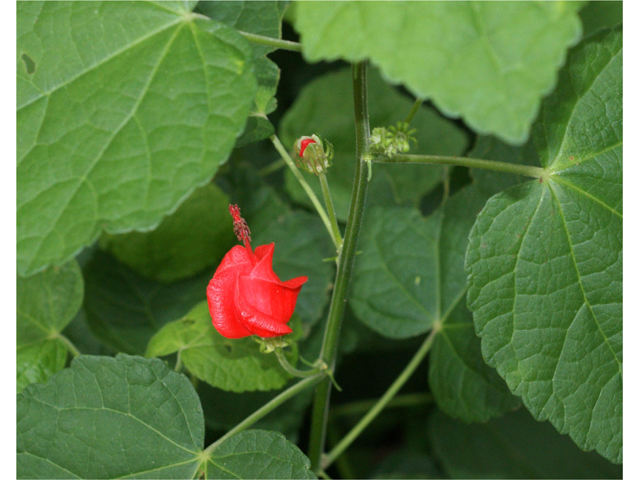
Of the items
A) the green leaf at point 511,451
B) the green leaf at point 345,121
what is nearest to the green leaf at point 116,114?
the green leaf at point 345,121

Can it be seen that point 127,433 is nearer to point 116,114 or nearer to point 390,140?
point 116,114

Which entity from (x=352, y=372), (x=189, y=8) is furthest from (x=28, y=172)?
(x=352, y=372)

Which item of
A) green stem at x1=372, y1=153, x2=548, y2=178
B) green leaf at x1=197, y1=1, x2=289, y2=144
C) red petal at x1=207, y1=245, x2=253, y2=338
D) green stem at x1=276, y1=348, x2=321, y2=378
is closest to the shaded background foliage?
green leaf at x1=197, y1=1, x2=289, y2=144

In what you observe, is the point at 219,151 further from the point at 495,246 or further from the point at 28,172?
the point at 495,246

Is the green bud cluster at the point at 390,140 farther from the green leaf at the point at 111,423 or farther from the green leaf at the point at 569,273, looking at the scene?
the green leaf at the point at 111,423

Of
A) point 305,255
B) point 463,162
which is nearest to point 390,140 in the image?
point 463,162
